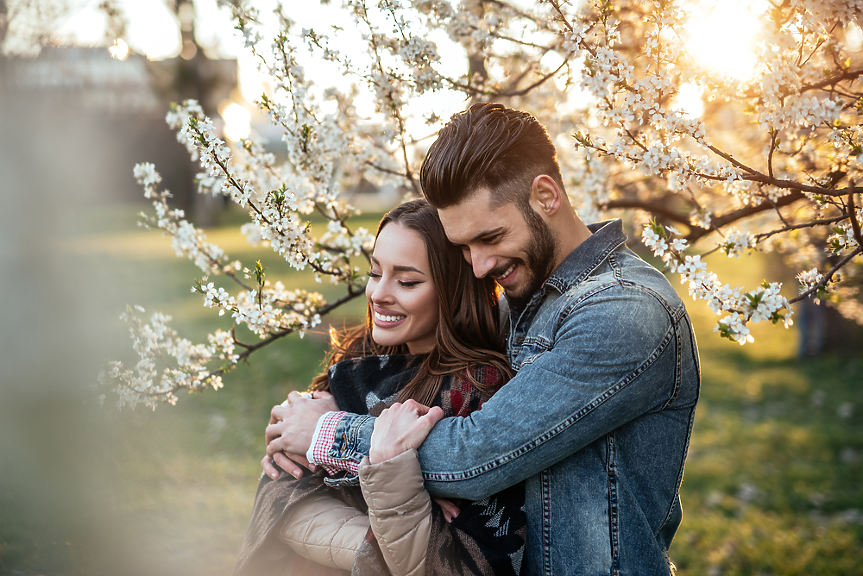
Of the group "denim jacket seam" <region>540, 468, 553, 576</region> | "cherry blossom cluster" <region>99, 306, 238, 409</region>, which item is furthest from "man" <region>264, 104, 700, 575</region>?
"cherry blossom cluster" <region>99, 306, 238, 409</region>

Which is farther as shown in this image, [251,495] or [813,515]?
[251,495]

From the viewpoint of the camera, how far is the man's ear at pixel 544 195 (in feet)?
6.79

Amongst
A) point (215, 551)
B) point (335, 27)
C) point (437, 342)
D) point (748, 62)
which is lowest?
point (215, 551)

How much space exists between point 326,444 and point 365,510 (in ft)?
1.01

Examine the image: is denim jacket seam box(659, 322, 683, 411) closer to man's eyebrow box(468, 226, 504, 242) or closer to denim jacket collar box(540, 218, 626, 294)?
denim jacket collar box(540, 218, 626, 294)

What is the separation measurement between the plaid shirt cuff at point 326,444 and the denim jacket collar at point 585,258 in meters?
0.87

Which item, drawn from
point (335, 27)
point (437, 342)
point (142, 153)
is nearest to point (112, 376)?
point (437, 342)

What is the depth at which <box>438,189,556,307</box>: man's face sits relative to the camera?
2.04 m

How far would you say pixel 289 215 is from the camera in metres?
2.29

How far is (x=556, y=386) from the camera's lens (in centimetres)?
162

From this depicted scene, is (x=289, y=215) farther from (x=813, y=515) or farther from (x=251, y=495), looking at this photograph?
(x=813, y=515)

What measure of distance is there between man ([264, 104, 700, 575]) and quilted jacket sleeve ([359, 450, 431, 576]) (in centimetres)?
6

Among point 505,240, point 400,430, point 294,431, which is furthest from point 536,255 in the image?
point 294,431

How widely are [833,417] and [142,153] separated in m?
19.2
